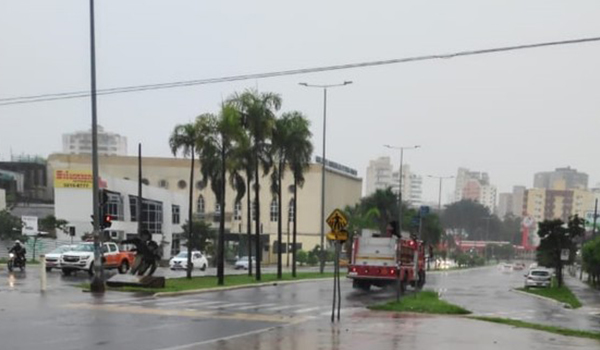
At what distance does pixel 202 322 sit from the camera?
718 inches

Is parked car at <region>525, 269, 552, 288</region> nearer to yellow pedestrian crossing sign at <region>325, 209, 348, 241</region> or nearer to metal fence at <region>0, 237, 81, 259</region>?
yellow pedestrian crossing sign at <region>325, 209, 348, 241</region>

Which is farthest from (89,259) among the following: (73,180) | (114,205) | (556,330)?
(114,205)

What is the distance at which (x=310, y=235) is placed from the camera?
115 m

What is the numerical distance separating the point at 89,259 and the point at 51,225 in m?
25.9

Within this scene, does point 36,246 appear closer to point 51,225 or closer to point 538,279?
point 51,225

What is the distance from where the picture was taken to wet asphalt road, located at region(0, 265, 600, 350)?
14453 millimetres

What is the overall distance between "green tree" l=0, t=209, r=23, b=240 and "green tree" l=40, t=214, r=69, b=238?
11.0ft

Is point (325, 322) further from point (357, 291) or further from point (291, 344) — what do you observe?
point (357, 291)

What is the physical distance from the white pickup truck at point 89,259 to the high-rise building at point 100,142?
133 meters

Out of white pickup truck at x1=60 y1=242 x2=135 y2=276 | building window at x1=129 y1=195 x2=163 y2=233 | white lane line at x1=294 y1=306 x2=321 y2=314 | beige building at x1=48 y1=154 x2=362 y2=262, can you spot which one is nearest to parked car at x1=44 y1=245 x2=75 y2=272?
white pickup truck at x1=60 y1=242 x2=135 y2=276

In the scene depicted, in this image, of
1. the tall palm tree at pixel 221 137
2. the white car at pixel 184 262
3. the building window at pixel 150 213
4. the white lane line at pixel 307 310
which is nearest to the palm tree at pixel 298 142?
the tall palm tree at pixel 221 137

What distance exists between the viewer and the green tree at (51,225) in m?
61.3

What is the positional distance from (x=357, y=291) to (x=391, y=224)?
3.78 m

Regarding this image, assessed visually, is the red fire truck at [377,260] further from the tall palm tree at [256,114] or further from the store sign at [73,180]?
the store sign at [73,180]
